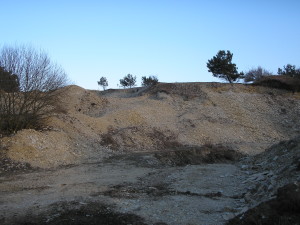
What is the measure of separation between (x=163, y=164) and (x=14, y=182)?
778cm

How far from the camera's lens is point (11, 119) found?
18.7 m

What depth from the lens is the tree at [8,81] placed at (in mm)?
18469

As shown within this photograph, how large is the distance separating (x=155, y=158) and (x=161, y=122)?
940cm

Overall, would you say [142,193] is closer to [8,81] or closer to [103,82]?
[8,81]

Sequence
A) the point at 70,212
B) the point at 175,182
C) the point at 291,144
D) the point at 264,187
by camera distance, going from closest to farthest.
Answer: the point at 70,212 < the point at 264,187 < the point at 175,182 < the point at 291,144

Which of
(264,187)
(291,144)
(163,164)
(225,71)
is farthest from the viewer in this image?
(225,71)

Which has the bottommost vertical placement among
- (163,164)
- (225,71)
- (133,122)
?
(163,164)

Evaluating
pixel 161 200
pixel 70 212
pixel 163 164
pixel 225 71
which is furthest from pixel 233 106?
pixel 70 212

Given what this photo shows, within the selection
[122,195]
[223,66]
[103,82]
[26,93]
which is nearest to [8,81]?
[26,93]

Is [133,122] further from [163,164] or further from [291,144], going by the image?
[291,144]

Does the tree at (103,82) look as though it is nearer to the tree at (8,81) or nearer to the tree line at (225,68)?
the tree line at (225,68)

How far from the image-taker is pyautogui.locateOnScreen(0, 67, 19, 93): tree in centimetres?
1847

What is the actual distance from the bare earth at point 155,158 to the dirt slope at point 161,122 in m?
0.09

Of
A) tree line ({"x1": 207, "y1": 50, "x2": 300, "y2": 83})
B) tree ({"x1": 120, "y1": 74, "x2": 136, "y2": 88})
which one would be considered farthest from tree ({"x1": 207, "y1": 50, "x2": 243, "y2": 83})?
tree ({"x1": 120, "y1": 74, "x2": 136, "y2": 88})
